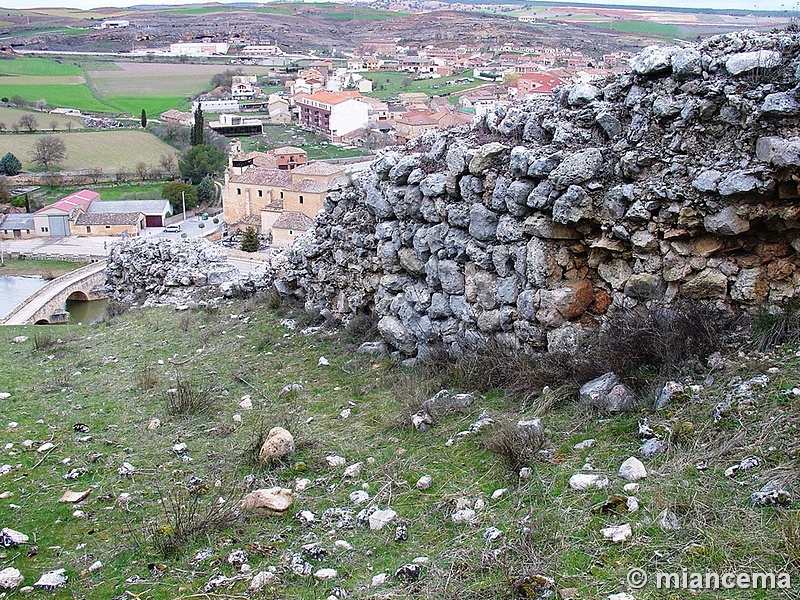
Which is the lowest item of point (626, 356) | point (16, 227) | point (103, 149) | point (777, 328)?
point (16, 227)

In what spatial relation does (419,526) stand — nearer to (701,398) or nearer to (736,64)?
(701,398)

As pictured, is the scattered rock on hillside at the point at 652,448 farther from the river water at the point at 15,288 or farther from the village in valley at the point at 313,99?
the river water at the point at 15,288

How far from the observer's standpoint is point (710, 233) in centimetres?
635

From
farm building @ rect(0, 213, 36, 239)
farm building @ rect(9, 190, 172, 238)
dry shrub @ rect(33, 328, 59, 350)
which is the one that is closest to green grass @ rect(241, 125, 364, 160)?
farm building @ rect(9, 190, 172, 238)

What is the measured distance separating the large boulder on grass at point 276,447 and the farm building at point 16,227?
1918 inches

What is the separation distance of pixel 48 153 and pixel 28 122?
1281cm

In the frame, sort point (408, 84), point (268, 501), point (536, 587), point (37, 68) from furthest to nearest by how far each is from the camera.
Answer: point (37, 68) < point (408, 84) < point (268, 501) < point (536, 587)

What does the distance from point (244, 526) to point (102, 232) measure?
4870 cm

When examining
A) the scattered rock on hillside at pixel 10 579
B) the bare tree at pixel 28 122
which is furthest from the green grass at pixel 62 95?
the scattered rock on hillside at pixel 10 579

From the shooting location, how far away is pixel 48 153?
64.4m

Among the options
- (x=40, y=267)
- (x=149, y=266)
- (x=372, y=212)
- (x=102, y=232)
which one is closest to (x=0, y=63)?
(x=102, y=232)

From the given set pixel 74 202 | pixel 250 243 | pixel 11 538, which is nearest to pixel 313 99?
pixel 74 202

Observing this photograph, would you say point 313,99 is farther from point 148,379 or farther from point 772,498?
point 772,498

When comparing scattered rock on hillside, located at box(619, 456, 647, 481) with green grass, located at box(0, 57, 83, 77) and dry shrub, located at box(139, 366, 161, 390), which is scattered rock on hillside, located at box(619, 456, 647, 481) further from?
green grass, located at box(0, 57, 83, 77)
